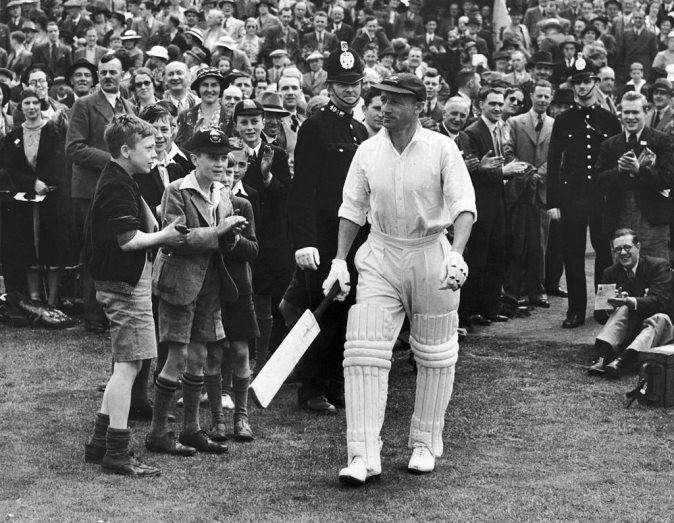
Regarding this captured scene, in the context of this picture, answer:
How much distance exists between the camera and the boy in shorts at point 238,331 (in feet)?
23.0

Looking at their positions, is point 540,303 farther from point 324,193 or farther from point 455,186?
point 455,186

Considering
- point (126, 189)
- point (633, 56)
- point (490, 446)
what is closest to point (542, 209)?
point (490, 446)

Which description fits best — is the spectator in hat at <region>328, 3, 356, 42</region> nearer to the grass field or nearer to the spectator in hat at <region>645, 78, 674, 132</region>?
the spectator in hat at <region>645, 78, 674, 132</region>

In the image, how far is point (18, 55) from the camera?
17094 mm

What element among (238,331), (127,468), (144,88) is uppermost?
(144,88)

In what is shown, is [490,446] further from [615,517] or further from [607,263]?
[607,263]

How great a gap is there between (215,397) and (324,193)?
5.13 feet

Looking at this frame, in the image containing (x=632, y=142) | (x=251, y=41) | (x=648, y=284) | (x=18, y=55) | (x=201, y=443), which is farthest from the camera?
(x=251, y=41)

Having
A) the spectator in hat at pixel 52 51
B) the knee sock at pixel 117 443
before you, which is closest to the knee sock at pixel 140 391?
the knee sock at pixel 117 443

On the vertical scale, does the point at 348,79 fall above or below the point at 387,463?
above

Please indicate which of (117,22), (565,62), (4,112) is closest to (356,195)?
(4,112)

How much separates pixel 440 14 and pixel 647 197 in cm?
1249

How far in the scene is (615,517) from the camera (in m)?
5.61

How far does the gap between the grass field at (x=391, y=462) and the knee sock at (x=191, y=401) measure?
23cm
